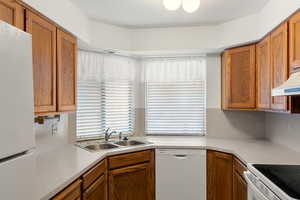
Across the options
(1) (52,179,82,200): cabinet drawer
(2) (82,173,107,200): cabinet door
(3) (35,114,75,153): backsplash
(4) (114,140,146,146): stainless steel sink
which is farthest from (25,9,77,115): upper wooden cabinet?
(4) (114,140,146,146): stainless steel sink

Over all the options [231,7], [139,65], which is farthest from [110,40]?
[231,7]

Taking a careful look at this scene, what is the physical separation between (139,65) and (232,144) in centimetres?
174

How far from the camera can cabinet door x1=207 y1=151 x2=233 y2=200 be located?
247 centimetres

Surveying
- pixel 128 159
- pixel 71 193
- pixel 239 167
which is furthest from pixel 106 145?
pixel 239 167

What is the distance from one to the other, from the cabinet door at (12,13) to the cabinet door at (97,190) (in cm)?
134

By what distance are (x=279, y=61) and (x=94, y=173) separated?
1.97 m

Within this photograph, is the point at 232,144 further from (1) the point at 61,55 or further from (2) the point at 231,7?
(1) the point at 61,55

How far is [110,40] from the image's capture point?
284 centimetres

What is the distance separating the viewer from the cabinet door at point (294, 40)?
1.75 meters

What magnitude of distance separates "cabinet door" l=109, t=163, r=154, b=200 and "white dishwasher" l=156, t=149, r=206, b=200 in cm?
12

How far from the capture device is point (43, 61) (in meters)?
1.77

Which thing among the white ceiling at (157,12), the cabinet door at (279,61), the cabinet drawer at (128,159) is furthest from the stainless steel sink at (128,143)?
the cabinet door at (279,61)

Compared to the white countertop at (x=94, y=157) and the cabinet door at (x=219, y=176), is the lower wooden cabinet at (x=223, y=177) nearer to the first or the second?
the cabinet door at (x=219, y=176)

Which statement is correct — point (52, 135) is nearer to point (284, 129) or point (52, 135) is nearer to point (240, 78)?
point (240, 78)
